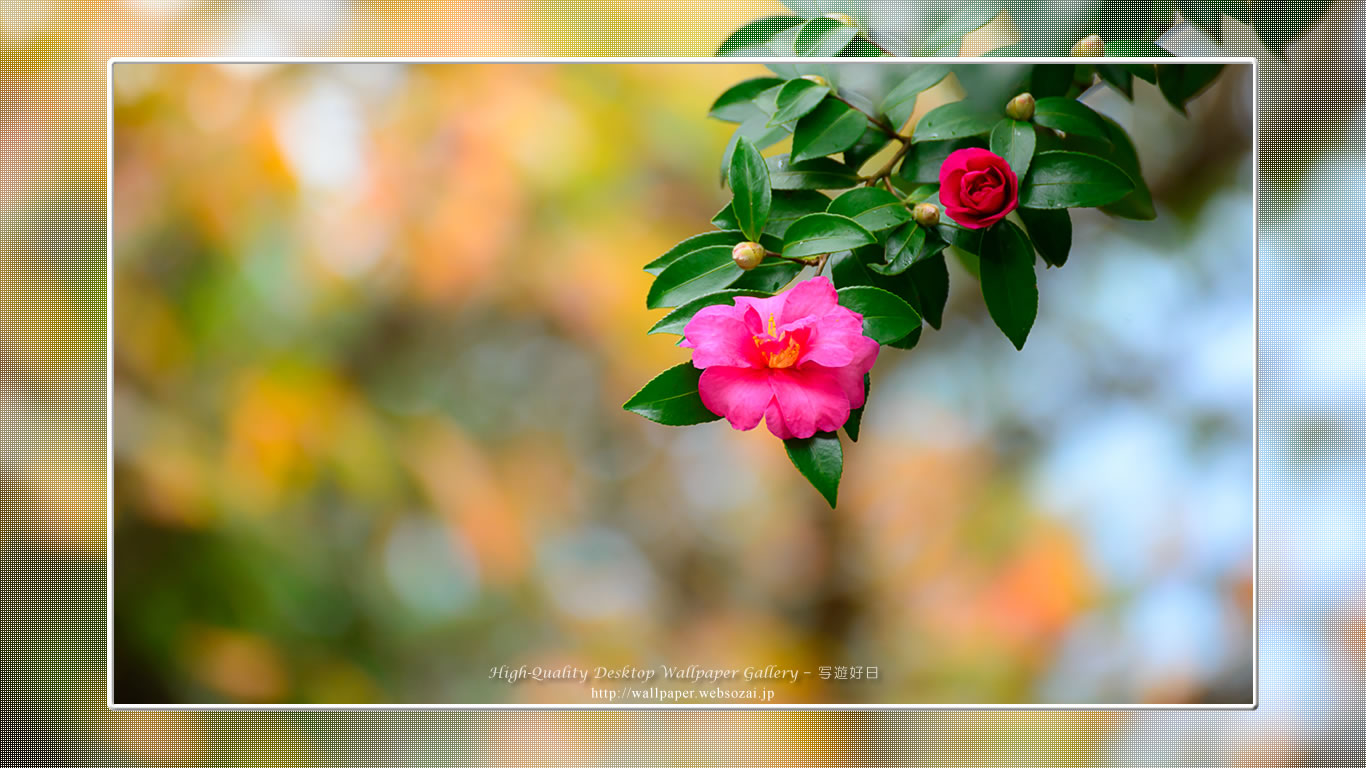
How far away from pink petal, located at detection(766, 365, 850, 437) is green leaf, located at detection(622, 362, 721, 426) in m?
0.06

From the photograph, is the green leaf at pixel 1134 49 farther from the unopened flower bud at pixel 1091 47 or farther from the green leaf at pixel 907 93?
the green leaf at pixel 907 93

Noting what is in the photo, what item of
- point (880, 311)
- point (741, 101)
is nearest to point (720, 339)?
point (880, 311)

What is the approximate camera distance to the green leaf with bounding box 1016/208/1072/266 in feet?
2.48

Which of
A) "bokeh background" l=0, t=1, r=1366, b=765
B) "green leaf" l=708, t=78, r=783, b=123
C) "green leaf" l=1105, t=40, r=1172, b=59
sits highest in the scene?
"green leaf" l=1105, t=40, r=1172, b=59

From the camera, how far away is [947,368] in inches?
30.3

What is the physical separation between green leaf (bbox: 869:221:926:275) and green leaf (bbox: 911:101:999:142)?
0.10 m

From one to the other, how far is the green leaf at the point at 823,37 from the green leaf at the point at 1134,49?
259 mm

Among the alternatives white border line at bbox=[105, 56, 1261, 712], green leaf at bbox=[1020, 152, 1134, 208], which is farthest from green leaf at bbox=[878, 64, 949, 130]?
green leaf at bbox=[1020, 152, 1134, 208]

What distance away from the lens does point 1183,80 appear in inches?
30.6

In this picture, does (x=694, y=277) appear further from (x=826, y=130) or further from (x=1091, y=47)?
(x=1091, y=47)

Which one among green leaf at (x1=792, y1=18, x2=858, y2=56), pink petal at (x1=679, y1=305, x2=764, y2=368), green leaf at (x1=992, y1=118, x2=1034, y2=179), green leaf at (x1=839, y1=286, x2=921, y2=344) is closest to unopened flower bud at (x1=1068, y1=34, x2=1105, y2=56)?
green leaf at (x1=992, y1=118, x2=1034, y2=179)

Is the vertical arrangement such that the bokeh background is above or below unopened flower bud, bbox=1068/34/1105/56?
below

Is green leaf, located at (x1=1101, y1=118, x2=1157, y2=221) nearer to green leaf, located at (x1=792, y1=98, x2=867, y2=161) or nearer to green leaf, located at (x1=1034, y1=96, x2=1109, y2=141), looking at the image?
green leaf, located at (x1=1034, y1=96, x2=1109, y2=141)

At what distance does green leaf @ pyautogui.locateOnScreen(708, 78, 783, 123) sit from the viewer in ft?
2.55
